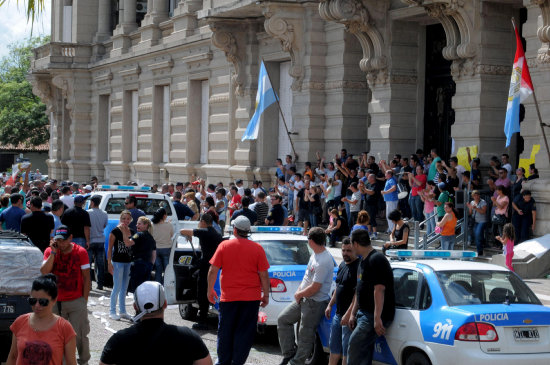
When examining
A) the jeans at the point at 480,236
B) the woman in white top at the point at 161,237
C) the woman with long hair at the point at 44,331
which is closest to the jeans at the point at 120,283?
the woman in white top at the point at 161,237

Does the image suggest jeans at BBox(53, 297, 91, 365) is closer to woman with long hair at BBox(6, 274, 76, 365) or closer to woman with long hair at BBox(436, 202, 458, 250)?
woman with long hair at BBox(6, 274, 76, 365)

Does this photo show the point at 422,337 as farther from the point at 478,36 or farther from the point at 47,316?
the point at 478,36

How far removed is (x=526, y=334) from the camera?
9023 millimetres

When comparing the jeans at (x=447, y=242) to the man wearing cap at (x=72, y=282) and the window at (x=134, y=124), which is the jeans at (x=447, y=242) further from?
the window at (x=134, y=124)

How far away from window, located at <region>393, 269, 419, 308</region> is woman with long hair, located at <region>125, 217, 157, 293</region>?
5.19 metres

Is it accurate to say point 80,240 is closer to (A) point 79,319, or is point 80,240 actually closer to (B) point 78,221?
(B) point 78,221

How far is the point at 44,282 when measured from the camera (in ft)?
22.7

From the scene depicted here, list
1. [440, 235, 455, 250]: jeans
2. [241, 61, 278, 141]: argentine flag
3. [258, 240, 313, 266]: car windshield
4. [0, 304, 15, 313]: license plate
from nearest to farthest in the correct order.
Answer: [0, 304, 15, 313]: license plate → [258, 240, 313, 266]: car windshield → [440, 235, 455, 250]: jeans → [241, 61, 278, 141]: argentine flag

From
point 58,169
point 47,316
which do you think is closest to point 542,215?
point 47,316

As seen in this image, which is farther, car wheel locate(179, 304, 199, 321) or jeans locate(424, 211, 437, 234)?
jeans locate(424, 211, 437, 234)

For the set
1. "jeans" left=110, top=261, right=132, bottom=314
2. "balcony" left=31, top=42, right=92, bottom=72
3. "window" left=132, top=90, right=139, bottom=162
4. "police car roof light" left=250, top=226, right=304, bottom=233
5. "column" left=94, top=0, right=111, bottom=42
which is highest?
"column" left=94, top=0, right=111, bottom=42

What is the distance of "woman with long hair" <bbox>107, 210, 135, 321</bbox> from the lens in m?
14.3

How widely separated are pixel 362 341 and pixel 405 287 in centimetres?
83

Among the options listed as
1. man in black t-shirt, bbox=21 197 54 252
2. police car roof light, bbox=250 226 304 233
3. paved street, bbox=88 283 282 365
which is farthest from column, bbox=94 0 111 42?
police car roof light, bbox=250 226 304 233
